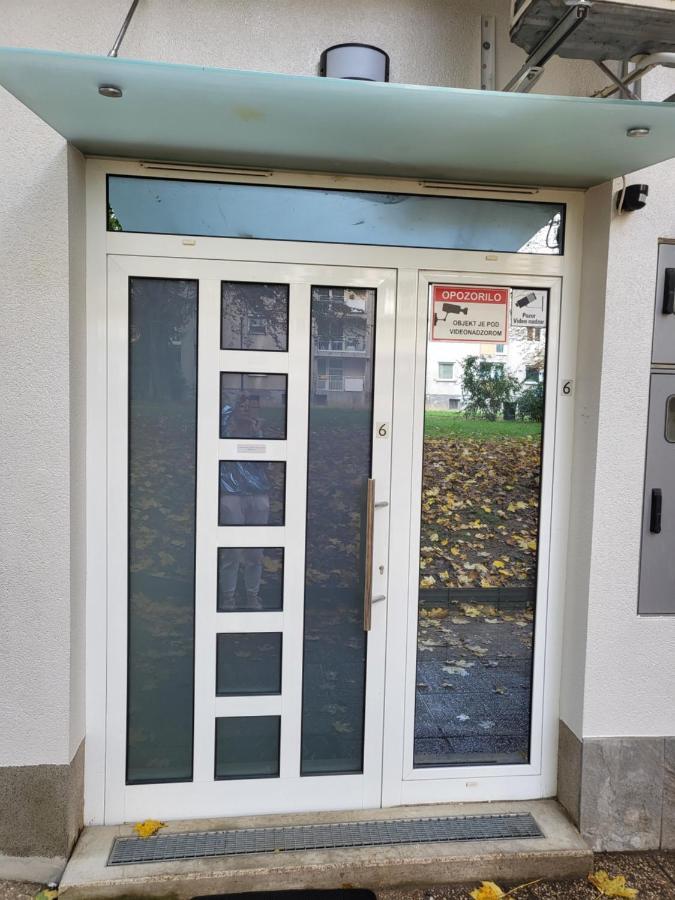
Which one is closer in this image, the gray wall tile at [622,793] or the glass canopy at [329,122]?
the glass canopy at [329,122]

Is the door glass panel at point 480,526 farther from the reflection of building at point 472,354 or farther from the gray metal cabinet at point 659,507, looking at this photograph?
the gray metal cabinet at point 659,507

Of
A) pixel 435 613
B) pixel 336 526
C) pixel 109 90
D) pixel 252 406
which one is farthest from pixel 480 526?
pixel 109 90

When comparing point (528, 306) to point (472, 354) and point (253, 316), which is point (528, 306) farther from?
point (253, 316)

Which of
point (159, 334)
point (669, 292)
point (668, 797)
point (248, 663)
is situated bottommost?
point (668, 797)

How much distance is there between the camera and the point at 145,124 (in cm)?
246

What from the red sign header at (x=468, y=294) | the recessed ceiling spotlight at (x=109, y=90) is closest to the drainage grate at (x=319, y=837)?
the red sign header at (x=468, y=294)

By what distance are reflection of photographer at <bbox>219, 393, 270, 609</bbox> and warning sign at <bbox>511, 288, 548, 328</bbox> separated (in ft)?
4.48

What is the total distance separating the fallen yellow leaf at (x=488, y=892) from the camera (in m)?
2.81

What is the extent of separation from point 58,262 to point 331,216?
3.97ft

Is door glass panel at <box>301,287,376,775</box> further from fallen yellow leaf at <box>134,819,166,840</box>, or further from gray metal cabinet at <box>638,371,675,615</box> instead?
gray metal cabinet at <box>638,371,675,615</box>

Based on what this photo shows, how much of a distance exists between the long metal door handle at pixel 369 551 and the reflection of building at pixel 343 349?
→ 0.43m

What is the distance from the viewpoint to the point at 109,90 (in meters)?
2.12

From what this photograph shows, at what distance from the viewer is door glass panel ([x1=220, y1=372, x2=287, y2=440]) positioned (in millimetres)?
3010

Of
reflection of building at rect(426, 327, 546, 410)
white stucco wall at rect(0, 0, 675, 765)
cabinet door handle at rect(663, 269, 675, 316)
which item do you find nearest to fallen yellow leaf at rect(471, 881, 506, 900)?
white stucco wall at rect(0, 0, 675, 765)
